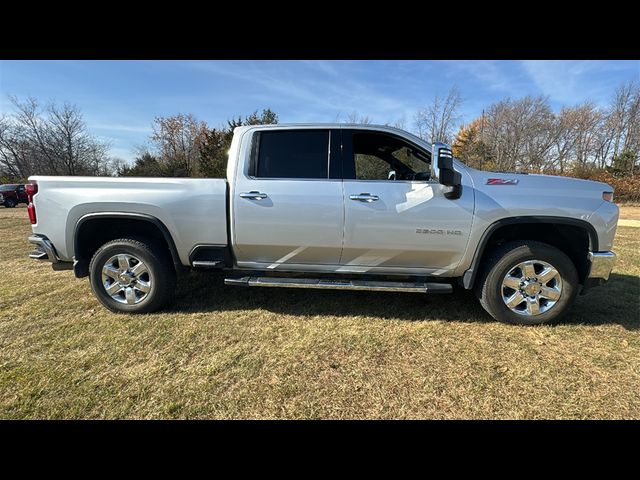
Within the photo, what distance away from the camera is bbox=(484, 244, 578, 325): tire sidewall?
10.5ft

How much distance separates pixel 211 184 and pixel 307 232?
111cm

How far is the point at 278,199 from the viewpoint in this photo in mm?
3291

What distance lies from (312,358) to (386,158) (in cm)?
232

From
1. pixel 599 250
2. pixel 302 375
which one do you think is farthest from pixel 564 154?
pixel 302 375

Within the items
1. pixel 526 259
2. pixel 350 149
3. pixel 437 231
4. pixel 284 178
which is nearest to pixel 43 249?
pixel 284 178

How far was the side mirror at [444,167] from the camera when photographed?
9.67 ft

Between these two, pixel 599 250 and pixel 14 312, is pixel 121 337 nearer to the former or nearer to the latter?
pixel 14 312

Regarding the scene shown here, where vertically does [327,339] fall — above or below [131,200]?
below

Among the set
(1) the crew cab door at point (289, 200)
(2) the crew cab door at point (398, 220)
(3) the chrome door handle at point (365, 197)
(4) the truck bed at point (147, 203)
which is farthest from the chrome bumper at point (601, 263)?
(4) the truck bed at point (147, 203)

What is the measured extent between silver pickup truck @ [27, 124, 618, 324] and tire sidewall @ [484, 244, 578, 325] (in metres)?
0.01

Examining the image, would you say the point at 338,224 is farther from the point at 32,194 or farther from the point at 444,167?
the point at 32,194

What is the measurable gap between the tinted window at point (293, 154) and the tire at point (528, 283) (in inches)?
78.7

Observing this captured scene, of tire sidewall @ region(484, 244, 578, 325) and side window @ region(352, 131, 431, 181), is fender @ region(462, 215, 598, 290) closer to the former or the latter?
tire sidewall @ region(484, 244, 578, 325)
